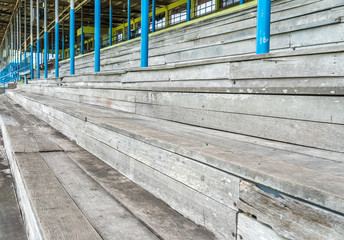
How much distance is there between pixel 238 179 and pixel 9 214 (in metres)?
1.42

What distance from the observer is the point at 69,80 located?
263 inches

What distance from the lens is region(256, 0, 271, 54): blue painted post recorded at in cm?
221

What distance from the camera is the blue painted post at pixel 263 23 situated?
2.21 meters

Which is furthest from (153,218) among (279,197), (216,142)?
(279,197)

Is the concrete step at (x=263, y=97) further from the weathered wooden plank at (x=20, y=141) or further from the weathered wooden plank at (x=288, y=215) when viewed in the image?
the weathered wooden plank at (x=20, y=141)

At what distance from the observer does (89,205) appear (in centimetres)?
129

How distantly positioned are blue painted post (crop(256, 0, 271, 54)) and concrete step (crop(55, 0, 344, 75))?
2.66 ft

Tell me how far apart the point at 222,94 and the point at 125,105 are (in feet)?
4.83

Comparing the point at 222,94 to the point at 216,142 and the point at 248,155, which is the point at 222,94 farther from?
the point at 248,155

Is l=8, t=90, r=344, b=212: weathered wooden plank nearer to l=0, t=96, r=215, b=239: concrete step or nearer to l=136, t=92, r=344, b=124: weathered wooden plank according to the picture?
l=0, t=96, r=215, b=239: concrete step

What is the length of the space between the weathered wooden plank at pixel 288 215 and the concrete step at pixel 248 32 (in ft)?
7.57

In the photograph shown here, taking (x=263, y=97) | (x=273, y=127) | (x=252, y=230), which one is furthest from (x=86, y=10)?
(x=252, y=230)

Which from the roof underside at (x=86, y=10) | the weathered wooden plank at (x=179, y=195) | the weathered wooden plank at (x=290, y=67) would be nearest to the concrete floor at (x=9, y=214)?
the weathered wooden plank at (x=179, y=195)

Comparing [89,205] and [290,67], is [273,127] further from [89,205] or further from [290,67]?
[89,205]
